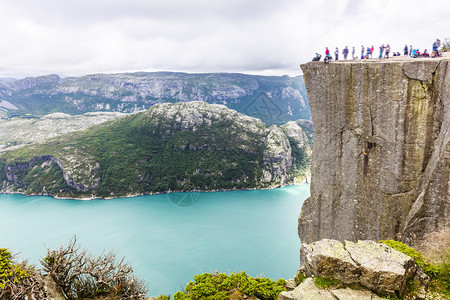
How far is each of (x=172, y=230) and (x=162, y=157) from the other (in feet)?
235

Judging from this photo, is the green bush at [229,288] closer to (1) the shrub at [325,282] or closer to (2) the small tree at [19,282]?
(1) the shrub at [325,282]

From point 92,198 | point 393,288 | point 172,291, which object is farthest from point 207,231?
point 92,198

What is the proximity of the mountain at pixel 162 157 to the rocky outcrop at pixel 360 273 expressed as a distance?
107 meters

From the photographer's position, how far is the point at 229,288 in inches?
554

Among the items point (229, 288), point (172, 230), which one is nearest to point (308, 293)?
point (229, 288)

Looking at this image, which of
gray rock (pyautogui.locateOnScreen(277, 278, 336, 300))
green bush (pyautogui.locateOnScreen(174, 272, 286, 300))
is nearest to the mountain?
green bush (pyautogui.locateOnScreen(174, 272, 286, 300))

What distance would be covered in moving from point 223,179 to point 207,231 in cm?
5627

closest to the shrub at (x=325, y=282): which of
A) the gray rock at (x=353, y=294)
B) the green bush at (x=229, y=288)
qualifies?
the gray rock at (x=353, y=294)

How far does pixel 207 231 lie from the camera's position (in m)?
64.6

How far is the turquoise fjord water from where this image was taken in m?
46.3

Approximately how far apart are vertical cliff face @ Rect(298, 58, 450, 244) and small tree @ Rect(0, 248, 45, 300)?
1804 centimetres

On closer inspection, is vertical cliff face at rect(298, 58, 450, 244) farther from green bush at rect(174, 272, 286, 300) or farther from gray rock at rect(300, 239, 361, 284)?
green bush at rect(174, 272, 286, 300)

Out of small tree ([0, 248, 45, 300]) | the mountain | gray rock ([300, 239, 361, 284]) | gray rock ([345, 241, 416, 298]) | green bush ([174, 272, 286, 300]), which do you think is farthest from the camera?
the mountain

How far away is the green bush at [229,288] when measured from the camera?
12911 mm
